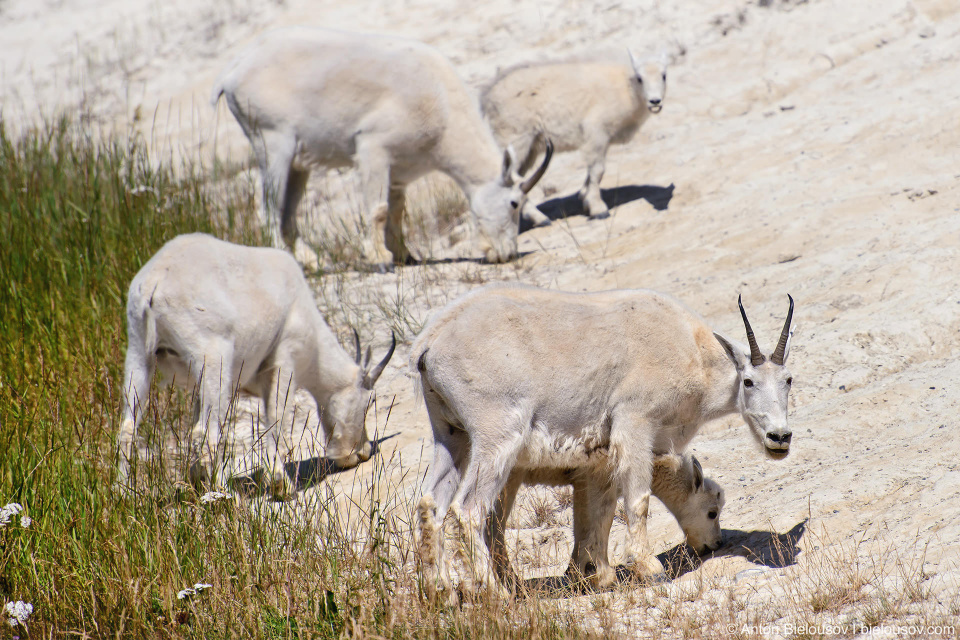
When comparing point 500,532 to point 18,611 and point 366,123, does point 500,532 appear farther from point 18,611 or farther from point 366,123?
point 366,123

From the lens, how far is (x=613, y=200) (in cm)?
1203

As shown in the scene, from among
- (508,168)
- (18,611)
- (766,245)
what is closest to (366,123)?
(508,168)

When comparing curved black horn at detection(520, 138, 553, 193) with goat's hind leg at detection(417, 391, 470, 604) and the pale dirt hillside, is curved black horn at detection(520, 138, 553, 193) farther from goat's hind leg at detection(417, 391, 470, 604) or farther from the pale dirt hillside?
goat's hind leg at detection(417, 391, 470, 604)

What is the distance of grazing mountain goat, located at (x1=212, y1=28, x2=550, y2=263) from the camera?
10641mm

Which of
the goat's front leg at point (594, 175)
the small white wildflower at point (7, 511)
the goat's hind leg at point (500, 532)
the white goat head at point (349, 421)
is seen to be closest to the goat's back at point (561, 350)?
the goat's hind leg at point (500, 532)

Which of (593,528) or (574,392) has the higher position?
(574,392)

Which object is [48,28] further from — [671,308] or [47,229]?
[671,308]

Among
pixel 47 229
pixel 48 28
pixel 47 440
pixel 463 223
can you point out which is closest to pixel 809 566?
pixel 47 440

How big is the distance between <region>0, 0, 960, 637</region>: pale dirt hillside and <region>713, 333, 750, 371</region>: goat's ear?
80cm

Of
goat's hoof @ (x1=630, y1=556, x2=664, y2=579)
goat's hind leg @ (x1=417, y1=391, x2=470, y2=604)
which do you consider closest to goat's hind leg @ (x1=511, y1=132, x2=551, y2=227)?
goat's hind leg @ (x1=417, y1=391, x2=470, y2=604)

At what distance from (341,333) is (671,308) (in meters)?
4.41

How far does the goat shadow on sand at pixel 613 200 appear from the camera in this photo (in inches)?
449

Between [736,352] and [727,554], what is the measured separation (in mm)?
1023

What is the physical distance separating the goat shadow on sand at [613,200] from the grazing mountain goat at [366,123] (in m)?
1.31
